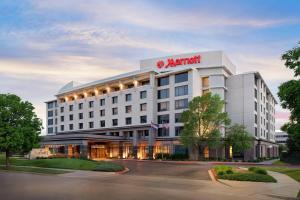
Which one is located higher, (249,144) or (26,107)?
(26,107)

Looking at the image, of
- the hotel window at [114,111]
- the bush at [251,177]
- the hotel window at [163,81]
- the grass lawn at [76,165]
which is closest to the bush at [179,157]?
the hotel window at [163,81]

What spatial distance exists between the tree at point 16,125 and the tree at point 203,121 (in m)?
28.9

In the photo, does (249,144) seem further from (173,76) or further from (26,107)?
(26,107)

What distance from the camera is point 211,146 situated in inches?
2618

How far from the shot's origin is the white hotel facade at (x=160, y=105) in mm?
77375

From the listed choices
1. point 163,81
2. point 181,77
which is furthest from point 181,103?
point 163,81

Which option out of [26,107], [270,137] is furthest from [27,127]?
[270,137]

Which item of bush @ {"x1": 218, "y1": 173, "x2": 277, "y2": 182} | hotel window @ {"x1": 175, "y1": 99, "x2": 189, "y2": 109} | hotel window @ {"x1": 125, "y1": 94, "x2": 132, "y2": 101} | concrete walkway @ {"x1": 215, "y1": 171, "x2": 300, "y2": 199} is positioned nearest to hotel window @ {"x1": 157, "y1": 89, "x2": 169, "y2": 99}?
hotel window @ {"x1": 175, "y1": 99, "x2": 189, "y2": 109}

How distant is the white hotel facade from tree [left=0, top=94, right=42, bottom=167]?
97.0ft

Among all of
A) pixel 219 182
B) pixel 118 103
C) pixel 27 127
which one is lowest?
pixel 219 182

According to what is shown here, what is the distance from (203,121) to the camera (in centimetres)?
6719

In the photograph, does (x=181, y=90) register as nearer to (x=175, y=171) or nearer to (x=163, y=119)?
(x=163, y=119)

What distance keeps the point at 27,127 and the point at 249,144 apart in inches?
1649

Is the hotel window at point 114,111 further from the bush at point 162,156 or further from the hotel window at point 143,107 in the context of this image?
the bush at point 162,156
